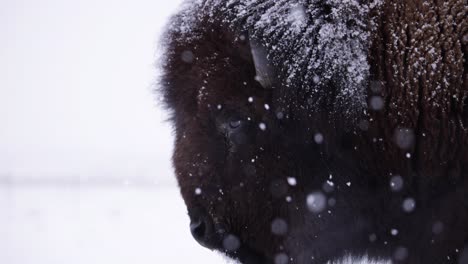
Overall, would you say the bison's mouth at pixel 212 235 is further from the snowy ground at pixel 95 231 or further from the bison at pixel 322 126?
the snowy ground at pixel 95 231

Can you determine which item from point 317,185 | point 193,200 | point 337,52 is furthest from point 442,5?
point 193,200

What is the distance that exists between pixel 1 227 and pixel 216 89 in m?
6.26

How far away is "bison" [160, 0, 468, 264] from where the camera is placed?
89.6 inches

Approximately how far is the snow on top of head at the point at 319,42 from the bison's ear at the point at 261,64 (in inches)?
0.8

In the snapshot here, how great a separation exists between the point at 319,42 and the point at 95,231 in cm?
575

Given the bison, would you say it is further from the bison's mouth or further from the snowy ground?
the snowy ground

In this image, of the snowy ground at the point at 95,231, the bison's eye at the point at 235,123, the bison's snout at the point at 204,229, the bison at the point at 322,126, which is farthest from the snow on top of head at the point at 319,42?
the snowy ground at the point at 95,231

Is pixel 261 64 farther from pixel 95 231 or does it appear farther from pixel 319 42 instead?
pixel 95 231

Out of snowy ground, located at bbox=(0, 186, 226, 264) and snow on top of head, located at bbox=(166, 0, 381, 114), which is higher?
snow on top of head, located at bbox=(166, 0, 381, 114)

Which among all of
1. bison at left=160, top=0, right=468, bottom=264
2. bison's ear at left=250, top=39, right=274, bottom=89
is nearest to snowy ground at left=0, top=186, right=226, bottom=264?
bison at left=160, top=0, right=468, bottom=264

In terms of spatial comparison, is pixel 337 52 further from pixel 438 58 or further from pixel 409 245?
pixel 409 245

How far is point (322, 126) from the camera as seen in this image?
7.95 ft

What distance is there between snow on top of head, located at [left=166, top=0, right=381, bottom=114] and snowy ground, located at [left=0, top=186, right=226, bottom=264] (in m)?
1.58

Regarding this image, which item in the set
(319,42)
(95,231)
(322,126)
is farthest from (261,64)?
(95,231)
